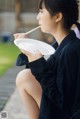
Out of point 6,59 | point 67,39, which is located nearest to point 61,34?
point 67,39

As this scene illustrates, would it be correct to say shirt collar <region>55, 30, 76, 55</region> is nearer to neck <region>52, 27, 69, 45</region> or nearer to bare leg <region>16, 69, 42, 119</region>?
neck <region>52, 27, 69, 45</region>

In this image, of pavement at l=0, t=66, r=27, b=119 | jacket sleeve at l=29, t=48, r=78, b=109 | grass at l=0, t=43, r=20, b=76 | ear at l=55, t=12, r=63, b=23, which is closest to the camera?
jacket sleeve at l=29, t=48, r=78, b=109

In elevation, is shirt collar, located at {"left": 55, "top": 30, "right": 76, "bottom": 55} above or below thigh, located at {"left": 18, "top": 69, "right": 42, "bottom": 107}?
above

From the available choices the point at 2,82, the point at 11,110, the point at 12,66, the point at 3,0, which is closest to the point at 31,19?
the point at 3,0

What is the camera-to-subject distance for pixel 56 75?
2.59 meters

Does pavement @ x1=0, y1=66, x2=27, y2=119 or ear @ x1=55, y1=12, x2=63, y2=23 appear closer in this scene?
ear @ x1=55, y1=12, x2=63, y2=23

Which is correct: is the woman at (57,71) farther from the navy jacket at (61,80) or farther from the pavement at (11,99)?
the pavement at (11,99)

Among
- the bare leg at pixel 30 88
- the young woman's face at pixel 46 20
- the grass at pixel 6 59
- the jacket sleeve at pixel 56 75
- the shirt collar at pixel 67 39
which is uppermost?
the young woman's face at pixel 46 20

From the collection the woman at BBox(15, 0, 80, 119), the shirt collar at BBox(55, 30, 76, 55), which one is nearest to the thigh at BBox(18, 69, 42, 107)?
the woman at BBox(15, 0, 80, 119)

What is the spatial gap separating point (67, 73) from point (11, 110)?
5.24ft

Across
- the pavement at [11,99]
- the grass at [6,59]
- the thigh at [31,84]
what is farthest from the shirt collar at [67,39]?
the grass at [6,59]

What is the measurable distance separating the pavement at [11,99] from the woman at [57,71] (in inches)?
41.3

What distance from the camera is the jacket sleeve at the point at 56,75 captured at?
2539mm

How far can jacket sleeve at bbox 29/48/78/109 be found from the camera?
8.33ft
